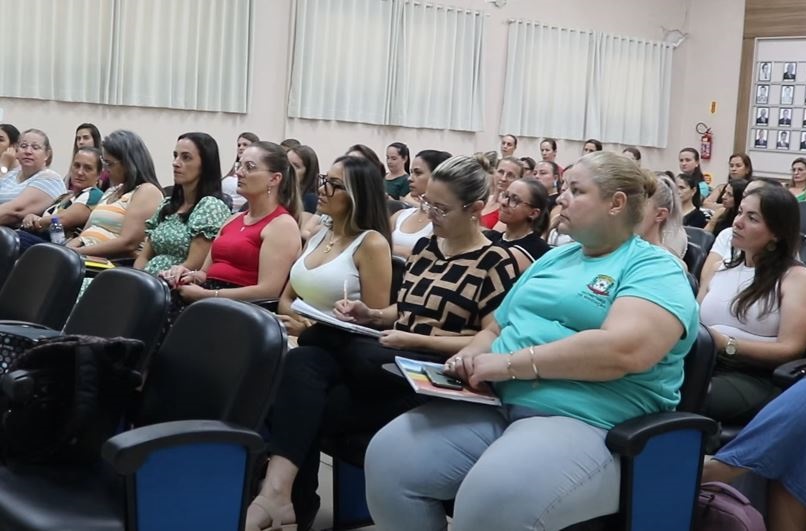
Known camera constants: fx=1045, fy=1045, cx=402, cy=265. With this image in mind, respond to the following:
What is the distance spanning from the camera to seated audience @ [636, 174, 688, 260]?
3738 mm

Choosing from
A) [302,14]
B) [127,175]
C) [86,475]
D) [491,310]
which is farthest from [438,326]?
[302,14]

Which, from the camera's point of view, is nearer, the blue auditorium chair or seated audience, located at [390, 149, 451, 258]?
the blue auditorium chair

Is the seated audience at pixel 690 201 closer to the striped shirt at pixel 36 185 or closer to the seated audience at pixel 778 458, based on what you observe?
the striped shirt at pixel 36 185

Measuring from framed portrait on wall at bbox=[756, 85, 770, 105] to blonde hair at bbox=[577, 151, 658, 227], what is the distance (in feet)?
33.2

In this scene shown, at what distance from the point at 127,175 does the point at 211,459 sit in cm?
327

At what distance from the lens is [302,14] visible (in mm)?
9586

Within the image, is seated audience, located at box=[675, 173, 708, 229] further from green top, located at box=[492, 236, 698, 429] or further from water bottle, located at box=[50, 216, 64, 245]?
green top, located at box=[492, 236, 698, 429]

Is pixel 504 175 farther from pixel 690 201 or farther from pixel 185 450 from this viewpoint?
pixel 185 450

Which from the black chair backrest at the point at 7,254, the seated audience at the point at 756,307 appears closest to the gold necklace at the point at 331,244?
the black chair backrest at the point at 7,254

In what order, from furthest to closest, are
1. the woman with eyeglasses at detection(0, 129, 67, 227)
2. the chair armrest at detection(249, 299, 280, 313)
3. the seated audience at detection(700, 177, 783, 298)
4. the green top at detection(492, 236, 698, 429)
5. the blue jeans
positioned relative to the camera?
the woman with eyeglasses at detection(0, 129, 67, 227) < the chair armrest at detection(249, 299, 280, 313) < the seated audience at detection(700, 177, 783, 298) < the green top at detection(492, 236, 698, 429) < the blue jeans

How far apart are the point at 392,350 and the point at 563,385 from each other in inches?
23.6

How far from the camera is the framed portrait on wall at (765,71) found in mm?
11812

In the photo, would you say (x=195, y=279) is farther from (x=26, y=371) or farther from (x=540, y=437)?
(x=540, y=437)

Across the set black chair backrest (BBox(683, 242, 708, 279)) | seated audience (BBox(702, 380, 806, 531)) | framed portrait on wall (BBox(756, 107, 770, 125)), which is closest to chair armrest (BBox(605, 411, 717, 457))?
seated audience (BBox(702, 380, 806, 531))
